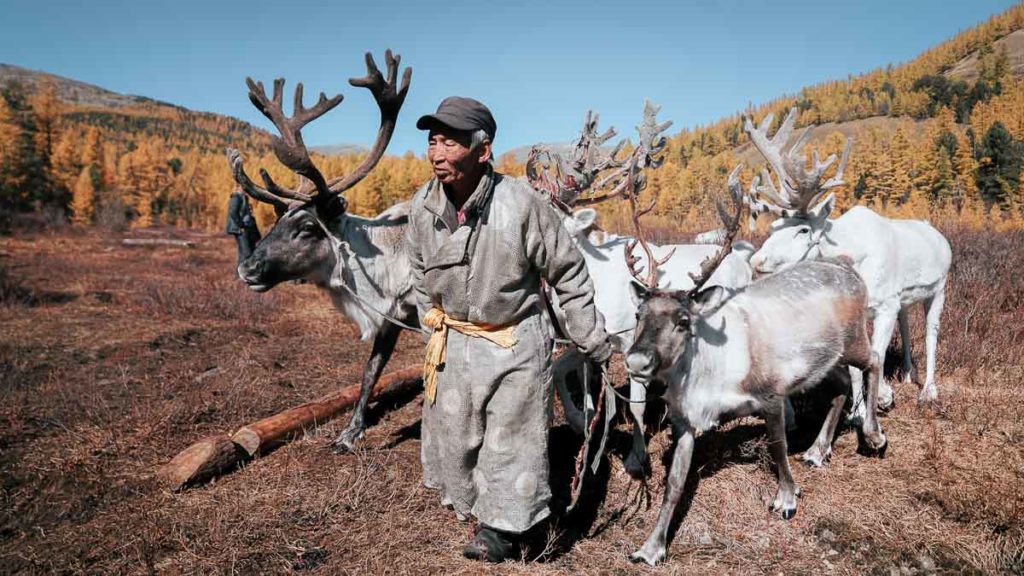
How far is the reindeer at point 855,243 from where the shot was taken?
558 centimetres

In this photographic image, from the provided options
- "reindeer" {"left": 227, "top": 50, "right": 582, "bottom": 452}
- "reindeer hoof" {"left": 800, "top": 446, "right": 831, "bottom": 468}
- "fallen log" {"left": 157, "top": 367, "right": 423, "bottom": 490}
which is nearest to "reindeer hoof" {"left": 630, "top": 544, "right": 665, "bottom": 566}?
"reindeer" {"left": 227, "top": 50, "right": 582, "bottom": 452}

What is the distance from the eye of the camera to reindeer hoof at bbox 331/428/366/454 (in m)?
5.06

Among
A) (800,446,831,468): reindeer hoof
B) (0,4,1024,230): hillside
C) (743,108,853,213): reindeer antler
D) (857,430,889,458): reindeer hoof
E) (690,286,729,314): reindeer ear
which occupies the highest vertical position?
(0,4,1024,230): hillside

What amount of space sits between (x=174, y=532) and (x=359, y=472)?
4.47 feet

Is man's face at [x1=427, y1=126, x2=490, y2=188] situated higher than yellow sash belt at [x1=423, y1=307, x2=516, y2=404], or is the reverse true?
man's face at [x1=427, y1=126, x2=490, y2=188]

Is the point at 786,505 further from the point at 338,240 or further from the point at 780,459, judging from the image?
the point at 338,240

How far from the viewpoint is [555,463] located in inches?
189

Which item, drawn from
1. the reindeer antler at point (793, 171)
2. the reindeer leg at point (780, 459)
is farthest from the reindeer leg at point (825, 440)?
the reindeer antler at point (793, 171)

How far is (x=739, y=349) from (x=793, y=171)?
297 cm

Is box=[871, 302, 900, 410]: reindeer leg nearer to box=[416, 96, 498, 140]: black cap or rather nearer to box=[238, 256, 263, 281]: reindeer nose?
box=[416, 96, 498, 140]: black cap

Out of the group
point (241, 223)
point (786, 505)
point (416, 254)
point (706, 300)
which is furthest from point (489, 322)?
point (241, 223)

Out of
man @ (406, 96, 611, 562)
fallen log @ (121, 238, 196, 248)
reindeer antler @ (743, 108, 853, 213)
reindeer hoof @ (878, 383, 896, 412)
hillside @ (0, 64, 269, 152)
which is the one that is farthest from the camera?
hillside @ (0, 64, 269, 152)

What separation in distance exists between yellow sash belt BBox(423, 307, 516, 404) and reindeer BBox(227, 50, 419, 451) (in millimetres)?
1748

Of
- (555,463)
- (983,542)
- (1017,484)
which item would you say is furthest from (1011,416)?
(555,463)
